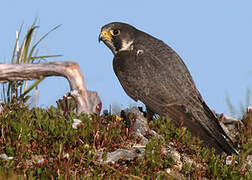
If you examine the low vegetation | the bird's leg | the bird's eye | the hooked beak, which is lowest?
the low vegetation

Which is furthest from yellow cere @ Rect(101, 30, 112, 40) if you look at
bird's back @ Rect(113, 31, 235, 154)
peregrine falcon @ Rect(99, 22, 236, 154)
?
bird's back @ Rect(113, 31, 235, 154)

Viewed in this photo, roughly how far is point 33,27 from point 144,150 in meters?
7.89

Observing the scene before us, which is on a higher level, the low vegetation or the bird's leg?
the bird's leg

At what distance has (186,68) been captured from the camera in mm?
10320

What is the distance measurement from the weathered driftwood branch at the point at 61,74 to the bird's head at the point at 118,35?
73.1 inches

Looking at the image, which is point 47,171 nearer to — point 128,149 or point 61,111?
point 128,149

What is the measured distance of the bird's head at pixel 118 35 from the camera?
10.5 meters

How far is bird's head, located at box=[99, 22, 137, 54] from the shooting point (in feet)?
34.5

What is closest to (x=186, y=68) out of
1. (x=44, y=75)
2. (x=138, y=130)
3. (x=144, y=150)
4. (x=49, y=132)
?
(x=138, y=130)

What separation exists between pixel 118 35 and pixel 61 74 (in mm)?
2716

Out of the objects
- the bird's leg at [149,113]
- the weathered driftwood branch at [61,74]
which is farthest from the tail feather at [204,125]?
the weathered driftwood branch at [61,74]

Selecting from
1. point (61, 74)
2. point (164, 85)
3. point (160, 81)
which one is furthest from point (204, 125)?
point (61, 74)

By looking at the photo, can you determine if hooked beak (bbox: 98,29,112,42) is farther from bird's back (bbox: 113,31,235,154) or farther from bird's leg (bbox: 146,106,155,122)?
bird's leg (bbox: 146,106,155,122)

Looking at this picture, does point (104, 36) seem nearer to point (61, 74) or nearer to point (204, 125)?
point (61, 74)
